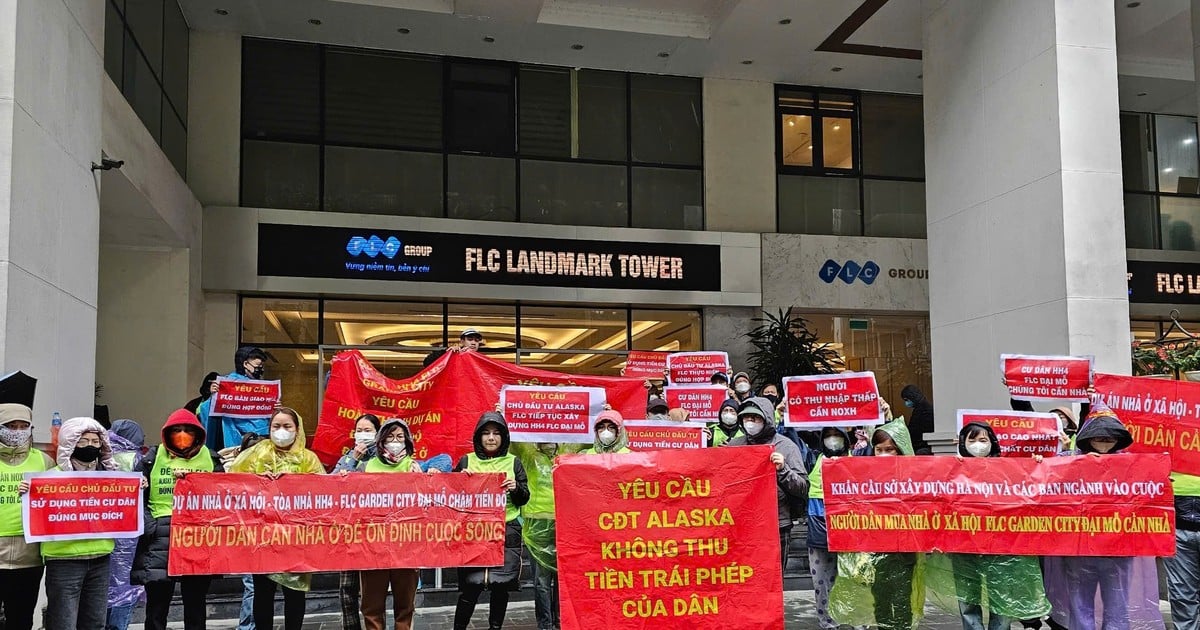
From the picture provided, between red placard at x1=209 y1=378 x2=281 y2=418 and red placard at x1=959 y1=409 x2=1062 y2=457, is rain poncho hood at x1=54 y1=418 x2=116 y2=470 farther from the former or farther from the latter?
red placard at x1=959 y1=409 x2=1062 y2=457

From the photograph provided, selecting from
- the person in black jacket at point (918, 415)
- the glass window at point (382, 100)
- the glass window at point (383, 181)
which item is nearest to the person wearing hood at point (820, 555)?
the person in black jacket at point (918, 415)

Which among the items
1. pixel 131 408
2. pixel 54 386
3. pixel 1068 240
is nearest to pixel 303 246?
pixel 131 408

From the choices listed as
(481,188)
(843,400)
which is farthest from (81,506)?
(481,188)

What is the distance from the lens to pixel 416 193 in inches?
697

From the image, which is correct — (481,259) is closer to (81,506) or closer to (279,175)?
(279,175)

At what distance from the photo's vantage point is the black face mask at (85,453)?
22.2ft

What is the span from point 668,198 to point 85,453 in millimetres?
13242

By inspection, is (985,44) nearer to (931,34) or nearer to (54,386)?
(931,34)

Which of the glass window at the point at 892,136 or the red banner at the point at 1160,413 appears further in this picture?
the glass window at the point at 892,136

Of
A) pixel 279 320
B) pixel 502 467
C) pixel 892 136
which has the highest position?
pixel 892 136

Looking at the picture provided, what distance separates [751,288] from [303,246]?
7705mm

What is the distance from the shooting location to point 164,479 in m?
7.34

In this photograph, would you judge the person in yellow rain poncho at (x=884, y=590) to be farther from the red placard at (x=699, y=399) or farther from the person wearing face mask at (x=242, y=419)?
the person wearing face mask at (x=242, y=419)

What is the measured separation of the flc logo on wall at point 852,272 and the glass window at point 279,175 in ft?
29.6
